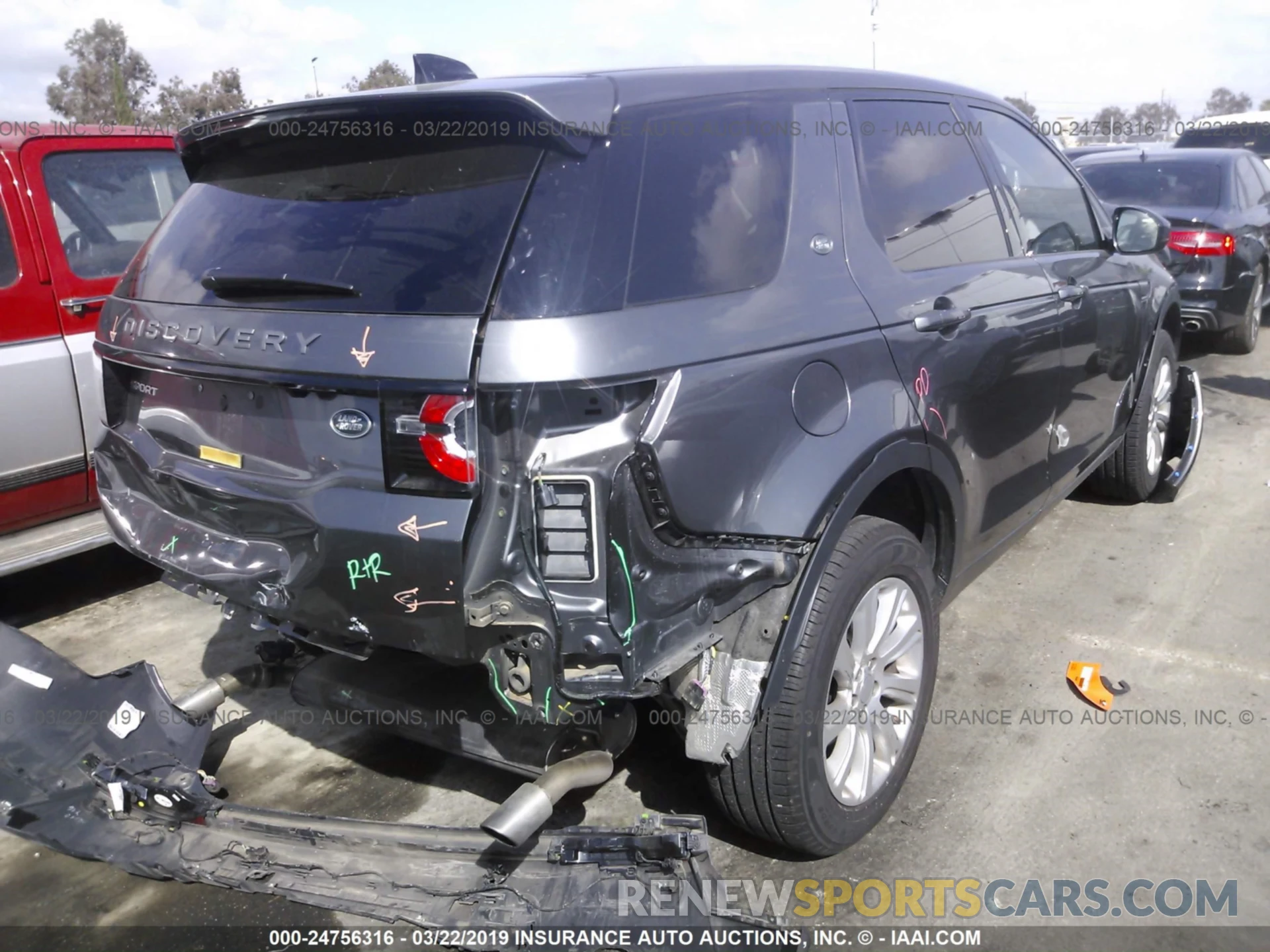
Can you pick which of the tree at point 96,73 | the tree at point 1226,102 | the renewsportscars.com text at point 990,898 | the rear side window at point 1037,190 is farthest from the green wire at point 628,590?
the tree at point 1226,102

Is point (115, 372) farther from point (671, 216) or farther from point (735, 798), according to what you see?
point (735, 798)

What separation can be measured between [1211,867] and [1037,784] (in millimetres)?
511

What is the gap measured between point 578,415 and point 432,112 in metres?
0.83

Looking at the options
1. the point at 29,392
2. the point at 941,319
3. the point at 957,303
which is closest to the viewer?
the point at 941,319

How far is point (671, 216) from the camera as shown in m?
2.30

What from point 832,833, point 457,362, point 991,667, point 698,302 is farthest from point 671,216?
point 991,667

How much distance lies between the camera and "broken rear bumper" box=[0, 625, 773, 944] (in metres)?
2.29

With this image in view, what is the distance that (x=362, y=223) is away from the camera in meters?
2.38

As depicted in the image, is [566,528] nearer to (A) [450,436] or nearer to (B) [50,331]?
(A) [450,436]

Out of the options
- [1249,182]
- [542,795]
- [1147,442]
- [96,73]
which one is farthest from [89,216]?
[96,73]

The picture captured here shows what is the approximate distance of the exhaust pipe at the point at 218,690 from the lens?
3.02m

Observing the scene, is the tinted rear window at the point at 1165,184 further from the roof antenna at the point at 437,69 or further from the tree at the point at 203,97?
the tree at the point at 203,97

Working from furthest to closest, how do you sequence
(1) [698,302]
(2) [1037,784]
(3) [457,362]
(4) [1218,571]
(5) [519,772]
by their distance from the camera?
(4) [1218,571], (2) [1037,784], (5) [519,772], (1) [698,302], (3) [457,362]

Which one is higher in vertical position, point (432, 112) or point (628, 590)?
point (432, 112)
